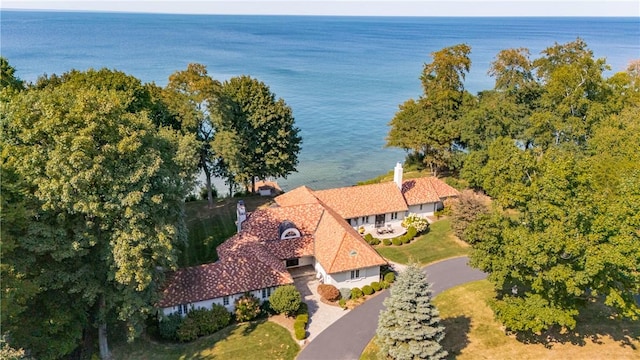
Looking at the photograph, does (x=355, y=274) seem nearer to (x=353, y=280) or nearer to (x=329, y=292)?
(x=353, y=280)

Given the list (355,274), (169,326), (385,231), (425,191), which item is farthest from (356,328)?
(425,191)

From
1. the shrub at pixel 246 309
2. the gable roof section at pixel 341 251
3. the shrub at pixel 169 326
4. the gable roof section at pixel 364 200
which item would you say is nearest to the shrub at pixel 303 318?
the shrub at pixel 246 309

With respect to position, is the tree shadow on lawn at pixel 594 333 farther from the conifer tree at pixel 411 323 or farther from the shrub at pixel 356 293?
the shrub at pixel 356 293

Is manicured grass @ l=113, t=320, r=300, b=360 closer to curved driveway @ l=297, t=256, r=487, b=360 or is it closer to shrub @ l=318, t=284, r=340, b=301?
curved driveway @ l=297, t=256, r=487, b=360

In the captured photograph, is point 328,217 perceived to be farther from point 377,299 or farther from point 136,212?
point 136,212

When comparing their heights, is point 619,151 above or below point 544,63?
below

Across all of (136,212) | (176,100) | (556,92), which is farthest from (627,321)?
(176,100)

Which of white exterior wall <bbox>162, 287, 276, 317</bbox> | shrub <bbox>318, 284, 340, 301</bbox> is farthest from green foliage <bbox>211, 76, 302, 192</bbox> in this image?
shrub <bbox>318, 284, 340, 301</bbox>
